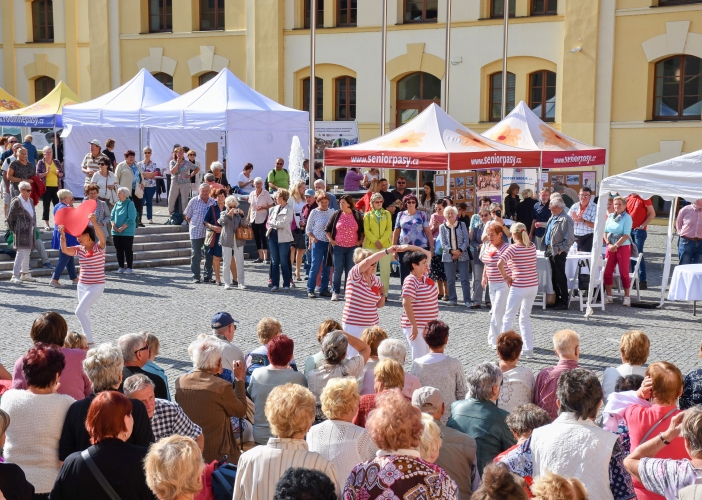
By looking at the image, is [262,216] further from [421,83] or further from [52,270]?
[421,83]

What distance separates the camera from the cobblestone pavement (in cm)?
1141

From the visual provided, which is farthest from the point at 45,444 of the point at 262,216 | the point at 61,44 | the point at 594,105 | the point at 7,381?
the point at 61,44

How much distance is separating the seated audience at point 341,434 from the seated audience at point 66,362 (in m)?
1.96

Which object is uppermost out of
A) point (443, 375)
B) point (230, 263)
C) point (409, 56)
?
point (409, 56)

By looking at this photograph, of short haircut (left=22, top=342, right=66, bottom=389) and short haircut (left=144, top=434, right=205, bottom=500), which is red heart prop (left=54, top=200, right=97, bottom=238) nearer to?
short haircut (left=22, top=342, right=66, bottom=389)

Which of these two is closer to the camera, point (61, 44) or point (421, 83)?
point (421, 83)

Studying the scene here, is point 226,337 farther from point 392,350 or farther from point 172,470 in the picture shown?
point 172,470

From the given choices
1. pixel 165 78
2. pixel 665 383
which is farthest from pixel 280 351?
pixel 165 78

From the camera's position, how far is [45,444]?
17.4 feet

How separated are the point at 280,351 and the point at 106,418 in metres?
2.28

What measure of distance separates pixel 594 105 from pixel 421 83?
5.84 metres

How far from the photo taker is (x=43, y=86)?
34938 mm

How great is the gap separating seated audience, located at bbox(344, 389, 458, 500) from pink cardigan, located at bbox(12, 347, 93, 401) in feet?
9.05

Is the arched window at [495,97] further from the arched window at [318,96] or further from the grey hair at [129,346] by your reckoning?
the grey hair at [129,346]
